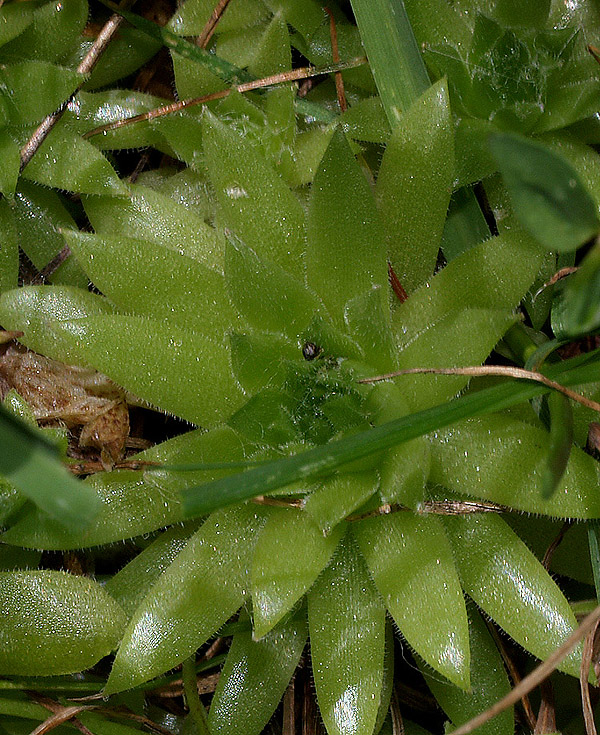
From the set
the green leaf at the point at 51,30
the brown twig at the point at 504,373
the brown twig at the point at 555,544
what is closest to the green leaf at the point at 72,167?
the green leaf at the point at 51,30

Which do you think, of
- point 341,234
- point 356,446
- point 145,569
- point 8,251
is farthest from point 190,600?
point 8,251

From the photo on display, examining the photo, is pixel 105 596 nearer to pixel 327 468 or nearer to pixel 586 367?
pixel 327 468

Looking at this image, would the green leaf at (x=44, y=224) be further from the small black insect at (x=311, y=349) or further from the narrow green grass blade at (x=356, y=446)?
the narrow green grass blade at (x=356, y=446)

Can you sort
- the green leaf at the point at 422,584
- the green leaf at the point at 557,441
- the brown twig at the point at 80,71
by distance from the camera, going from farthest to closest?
the brown twig at the point at 80,71 → the green leaf at the point at 422,584 → the green leaf at the point at 557,441

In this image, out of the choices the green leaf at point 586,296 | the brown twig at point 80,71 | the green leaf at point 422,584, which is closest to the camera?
the green leaf at point 586,296

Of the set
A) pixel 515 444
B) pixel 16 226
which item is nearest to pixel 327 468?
pixel 515 444

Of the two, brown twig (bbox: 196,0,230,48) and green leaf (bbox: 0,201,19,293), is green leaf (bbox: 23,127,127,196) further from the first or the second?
brown twig (bbox: 196,0,230,48)

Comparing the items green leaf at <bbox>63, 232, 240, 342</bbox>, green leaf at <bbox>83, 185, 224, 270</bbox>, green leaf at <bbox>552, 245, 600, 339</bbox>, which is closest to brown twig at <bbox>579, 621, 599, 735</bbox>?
green leaf at <bbox>552, 245, 600, 339</bbox>
